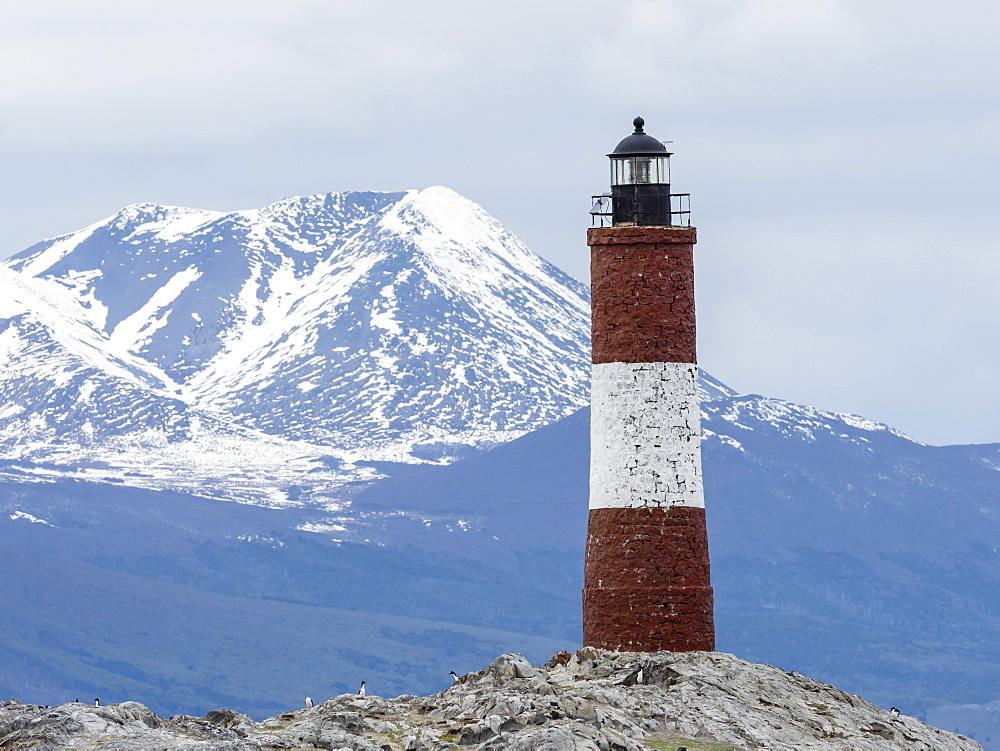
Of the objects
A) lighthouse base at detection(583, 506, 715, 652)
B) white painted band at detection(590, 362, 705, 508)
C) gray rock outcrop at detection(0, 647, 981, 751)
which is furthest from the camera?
lighthouse base at detection(583, 506, 715, 652)

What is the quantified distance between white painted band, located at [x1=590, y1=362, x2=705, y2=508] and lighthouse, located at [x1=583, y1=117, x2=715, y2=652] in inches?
→ 1.0

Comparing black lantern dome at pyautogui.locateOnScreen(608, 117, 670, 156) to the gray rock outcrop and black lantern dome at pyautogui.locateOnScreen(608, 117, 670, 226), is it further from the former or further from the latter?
the gray rock outcrop

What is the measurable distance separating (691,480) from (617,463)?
1867 millimetres

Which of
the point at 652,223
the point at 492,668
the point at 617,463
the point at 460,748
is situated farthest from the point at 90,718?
the point at 652,223

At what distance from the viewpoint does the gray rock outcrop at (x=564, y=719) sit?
40.7m

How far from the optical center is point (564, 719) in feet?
140

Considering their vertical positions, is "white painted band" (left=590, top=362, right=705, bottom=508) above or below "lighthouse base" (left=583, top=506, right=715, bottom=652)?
above

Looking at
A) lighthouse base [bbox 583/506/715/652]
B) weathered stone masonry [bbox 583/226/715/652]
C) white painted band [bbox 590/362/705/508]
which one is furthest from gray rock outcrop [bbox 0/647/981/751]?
white painted band [bbox 590/362/705/508]

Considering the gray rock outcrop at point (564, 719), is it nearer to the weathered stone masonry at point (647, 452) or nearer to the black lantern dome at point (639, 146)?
the weathered stone masonry at point (647, 452)

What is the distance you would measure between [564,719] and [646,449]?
9731 mm

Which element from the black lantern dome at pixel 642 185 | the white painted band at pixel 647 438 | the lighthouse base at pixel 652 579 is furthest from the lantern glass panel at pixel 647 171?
the lighthouse base at pixel 652 579

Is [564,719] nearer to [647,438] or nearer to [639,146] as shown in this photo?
[647,438]

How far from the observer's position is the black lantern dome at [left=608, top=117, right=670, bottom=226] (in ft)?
171

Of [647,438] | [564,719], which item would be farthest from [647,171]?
[564,719]
